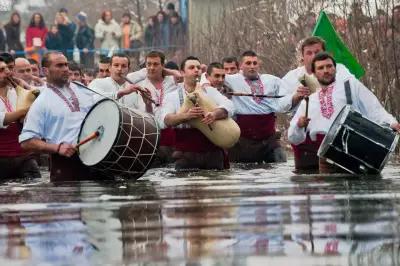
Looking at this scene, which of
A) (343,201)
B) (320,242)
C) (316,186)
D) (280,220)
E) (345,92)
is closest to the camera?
(320,242)

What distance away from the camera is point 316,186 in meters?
14.6

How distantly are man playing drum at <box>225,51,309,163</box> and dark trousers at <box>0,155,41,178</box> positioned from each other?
12.2ft

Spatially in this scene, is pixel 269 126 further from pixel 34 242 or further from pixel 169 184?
pixel 34 242

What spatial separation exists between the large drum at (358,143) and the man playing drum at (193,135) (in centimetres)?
285

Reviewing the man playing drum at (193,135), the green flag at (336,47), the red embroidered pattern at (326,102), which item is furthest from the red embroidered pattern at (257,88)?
the red embroidered pattern at (326,102)

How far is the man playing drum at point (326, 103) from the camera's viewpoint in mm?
17095

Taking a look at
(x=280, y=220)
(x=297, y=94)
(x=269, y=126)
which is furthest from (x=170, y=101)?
(x=280, y=220)

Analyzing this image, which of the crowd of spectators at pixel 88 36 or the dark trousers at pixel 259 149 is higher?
the crowd of spectators at pixel 88 36

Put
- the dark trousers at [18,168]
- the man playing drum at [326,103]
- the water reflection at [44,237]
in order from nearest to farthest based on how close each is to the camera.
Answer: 1. the water reflection at [44,237]
2. the man playing drum at [326,103]
3. the dark trousers at [18,168]

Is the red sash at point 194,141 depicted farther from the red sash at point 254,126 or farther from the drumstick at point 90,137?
the drumstick at point 90,137

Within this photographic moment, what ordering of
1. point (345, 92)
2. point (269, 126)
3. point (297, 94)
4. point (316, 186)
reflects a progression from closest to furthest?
point (316, 186), point (345, 92), point (297, 94), point (269, 126)

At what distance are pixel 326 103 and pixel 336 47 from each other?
4.43 m

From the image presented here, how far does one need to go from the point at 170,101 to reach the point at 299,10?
8.97 m

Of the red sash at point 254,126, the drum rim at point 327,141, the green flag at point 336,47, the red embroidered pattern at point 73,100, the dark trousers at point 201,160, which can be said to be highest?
the green flag at point 336,47
